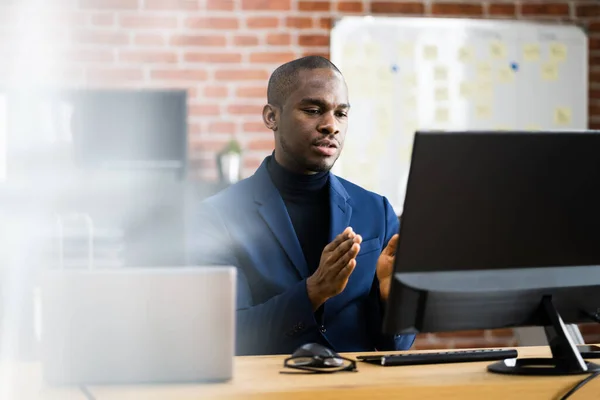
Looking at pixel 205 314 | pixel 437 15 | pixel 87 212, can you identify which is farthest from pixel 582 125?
pixel 205 314

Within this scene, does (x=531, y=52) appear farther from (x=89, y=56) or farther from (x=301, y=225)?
(x=301, y=225)

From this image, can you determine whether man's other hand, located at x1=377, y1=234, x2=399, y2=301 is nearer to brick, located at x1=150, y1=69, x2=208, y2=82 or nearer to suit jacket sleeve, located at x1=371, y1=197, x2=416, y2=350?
suit jacket sleeve, located at x1=371, y1=197, x2=416, y2=350

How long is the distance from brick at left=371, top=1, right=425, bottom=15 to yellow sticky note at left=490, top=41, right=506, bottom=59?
13.3 inches

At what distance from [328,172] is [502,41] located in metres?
2.02

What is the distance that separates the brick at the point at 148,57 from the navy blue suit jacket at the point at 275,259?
1678 millimetres

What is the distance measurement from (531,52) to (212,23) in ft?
4.54

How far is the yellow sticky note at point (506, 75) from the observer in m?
3.56

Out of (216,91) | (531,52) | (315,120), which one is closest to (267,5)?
(216,91)

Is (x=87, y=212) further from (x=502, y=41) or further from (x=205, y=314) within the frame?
(x=205, y=314)

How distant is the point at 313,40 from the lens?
346 cm

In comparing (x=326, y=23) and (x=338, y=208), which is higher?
(x=326, y=23)

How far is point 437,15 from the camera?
11.5ft

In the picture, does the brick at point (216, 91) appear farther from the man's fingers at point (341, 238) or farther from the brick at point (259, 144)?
the man's fingers at point (341, 238)

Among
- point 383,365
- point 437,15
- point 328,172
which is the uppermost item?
point 437,15
